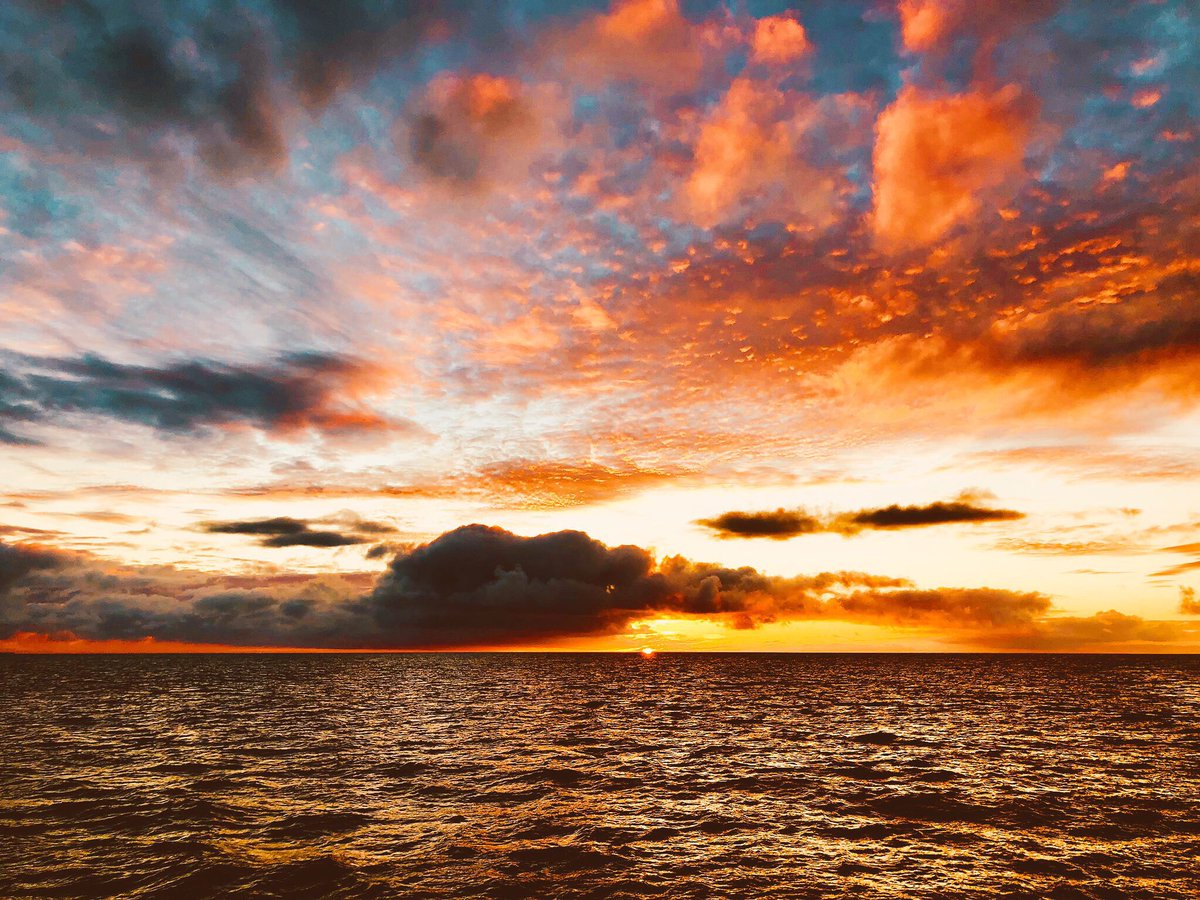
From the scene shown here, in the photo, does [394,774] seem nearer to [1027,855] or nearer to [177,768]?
[177,768]

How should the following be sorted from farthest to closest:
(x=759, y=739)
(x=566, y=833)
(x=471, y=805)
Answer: (x=759, y=739)
(x=471, y=805)
(x=566, y=833)

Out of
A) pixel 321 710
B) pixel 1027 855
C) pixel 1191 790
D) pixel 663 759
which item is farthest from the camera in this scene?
pixel 321 710

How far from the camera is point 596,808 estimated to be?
2831 cm

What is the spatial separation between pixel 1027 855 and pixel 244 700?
88207 mm

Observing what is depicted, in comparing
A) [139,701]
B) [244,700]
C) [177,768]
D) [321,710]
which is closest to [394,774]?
[177,768]

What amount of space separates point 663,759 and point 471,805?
14814 mm

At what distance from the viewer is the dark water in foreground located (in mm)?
20391

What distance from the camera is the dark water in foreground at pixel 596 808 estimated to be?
2039 cm

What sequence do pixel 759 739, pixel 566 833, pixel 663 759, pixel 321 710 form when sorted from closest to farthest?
pixel 566 833 → pixel 663 759 → pixel 759 739 → pixel 321 710

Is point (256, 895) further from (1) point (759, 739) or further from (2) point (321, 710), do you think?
(2) point (321, 710)

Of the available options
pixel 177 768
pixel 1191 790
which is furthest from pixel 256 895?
pixel 1191 790

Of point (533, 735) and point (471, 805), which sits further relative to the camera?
point (533, 735)

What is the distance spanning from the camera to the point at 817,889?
19.5 meters

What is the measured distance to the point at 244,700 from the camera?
8344 cm
